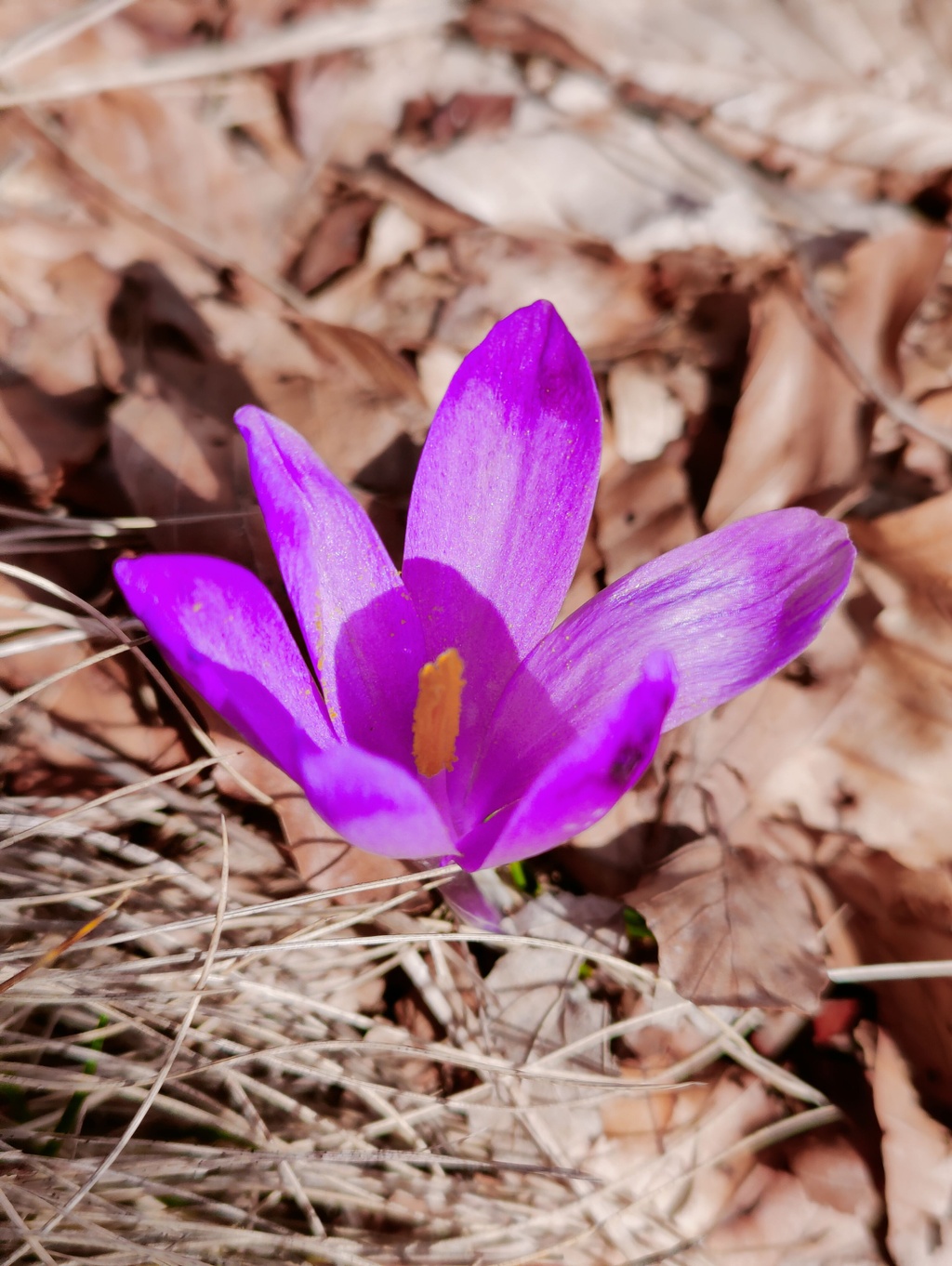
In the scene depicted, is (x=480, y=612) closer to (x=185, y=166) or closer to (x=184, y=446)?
(x=184, y=446)

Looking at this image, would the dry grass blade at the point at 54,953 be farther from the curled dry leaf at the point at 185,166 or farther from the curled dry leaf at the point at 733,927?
the curled dry leaf at the point at 185,166

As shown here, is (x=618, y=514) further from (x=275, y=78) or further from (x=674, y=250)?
(x=275, y=78)

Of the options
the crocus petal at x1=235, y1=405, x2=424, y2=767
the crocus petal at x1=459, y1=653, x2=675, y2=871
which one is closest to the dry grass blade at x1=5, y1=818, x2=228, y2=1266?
the crocus petal at x1=235, y1=405, x2=424, y2=767

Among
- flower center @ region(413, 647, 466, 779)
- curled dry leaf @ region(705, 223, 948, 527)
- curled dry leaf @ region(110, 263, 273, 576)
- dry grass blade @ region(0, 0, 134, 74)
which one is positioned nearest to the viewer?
flower center @ region(413, 647, 466, 779)

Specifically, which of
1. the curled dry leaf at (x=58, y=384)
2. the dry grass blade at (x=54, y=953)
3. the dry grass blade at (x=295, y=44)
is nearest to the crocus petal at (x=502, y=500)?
the dry grass blade at (x=54, y=953)

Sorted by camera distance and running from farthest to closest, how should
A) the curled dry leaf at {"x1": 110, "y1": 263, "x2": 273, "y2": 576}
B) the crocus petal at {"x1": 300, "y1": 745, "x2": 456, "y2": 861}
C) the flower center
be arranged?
the curled dry leaf at {"x1": 110, "y1": 263, "x2": 273, "y2": 576}, the flower center, the crocus petal at {"x1": 300, "y1": 745, "x2": 456, "y2": 861}

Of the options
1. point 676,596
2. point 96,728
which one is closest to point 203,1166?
point 96,728

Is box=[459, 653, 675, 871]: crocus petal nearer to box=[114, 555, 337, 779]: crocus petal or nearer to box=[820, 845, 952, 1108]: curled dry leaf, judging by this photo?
box=[114, 555, 337, 779]: crocus petal
